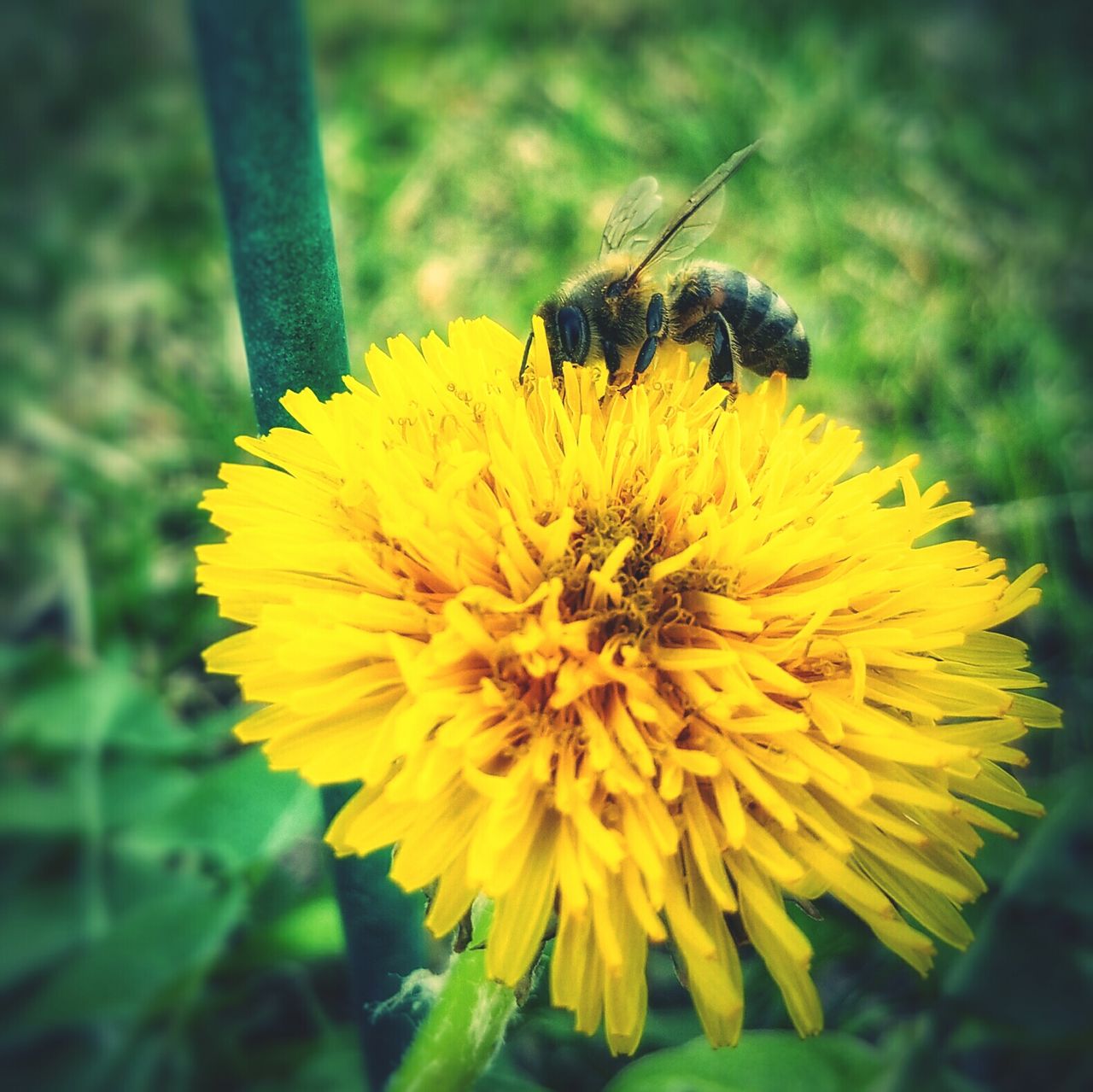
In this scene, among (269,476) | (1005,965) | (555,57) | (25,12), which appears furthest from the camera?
(555,57)

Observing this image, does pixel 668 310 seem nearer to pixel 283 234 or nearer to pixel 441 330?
pixel 283 234

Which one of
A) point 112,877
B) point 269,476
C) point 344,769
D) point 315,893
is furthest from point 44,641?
point 344,769

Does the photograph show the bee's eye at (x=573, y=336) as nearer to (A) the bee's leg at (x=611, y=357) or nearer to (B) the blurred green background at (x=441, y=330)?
(A) the bee's leg at (x=611, y=357)

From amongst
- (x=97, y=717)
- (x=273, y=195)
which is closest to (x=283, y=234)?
(x=273, y=195)

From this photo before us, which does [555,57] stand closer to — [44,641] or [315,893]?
[44,641]

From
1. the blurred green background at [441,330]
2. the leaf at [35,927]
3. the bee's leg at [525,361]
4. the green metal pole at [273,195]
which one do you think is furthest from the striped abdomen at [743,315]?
the leaf at [35,927]
